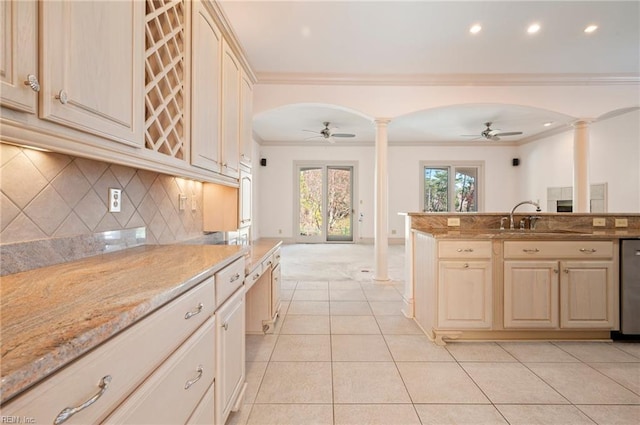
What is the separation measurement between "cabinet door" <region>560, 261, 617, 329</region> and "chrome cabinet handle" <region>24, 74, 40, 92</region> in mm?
3312

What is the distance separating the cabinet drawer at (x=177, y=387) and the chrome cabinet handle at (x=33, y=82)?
0.81 m

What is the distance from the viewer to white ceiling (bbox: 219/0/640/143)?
2.68 m

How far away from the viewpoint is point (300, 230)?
26.8ft

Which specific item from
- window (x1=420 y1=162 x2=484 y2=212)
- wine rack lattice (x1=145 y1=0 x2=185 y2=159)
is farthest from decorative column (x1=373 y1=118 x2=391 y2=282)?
window (x1=420 y1=162 x2=484 y2=212)

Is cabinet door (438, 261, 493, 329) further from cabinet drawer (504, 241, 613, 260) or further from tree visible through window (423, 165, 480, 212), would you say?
tree visible through window (423, 165, 480, 212)

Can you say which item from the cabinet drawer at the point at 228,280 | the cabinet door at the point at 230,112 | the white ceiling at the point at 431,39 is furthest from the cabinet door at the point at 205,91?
the white ceiling at the point at 431,39

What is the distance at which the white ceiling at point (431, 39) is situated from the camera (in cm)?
268

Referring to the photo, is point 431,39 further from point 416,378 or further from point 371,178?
point 371,178

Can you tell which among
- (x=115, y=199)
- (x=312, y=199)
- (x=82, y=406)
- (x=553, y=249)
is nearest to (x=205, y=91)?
(x=115, y=199)

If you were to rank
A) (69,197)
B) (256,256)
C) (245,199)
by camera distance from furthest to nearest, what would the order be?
(245,199) < (256,256) < (69,197)

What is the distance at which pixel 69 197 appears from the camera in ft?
3.93

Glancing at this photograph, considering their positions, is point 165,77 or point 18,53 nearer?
point 18,53

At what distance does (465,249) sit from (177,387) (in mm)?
2239

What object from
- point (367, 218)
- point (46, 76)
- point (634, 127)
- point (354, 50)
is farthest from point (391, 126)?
point (46, 76)
